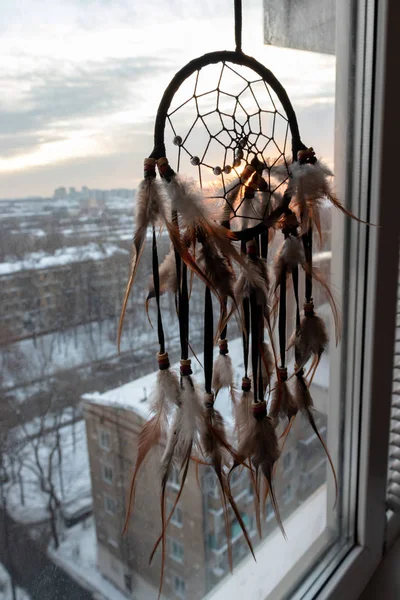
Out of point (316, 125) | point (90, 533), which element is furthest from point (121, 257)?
point (316, 125)

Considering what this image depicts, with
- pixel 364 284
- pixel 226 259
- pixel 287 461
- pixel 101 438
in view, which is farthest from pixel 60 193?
pixel 287 461

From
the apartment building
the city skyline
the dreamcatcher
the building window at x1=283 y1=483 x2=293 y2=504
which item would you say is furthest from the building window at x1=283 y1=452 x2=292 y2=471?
the city skyline

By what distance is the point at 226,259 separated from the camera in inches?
20.0

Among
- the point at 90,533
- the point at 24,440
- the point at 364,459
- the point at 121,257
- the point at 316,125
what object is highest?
the point at 316,125

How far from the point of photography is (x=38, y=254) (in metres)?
0.51

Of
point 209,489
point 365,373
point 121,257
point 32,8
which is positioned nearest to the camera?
point 32,8

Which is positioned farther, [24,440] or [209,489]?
[209,489]

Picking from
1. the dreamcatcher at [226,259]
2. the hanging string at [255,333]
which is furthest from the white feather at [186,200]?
the hanging string at [255,333]

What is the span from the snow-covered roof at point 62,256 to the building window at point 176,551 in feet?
1.50

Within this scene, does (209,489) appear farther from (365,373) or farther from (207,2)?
(207,2)

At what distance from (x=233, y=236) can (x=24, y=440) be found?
0.31 m

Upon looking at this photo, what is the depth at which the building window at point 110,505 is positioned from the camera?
63cm

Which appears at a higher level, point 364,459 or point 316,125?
point 316,125

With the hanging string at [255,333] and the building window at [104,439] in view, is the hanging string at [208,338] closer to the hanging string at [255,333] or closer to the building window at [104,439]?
the hanging string at [255,333]
